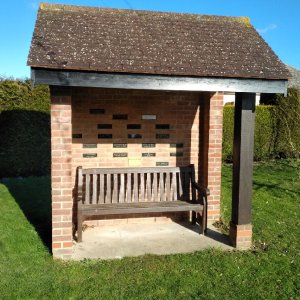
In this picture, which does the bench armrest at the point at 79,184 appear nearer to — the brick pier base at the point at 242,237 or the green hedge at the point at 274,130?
the brick pier base at the point at 242,237

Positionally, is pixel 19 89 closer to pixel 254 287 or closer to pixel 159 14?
pixel 159 14

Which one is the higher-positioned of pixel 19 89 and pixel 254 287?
pixel 19 89

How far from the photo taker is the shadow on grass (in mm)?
5943

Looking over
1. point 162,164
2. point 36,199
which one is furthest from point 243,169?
point 36,199

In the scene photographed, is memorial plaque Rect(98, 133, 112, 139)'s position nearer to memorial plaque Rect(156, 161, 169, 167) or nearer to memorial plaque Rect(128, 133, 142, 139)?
memorial plaque Rect(128, 133, 142, 139)

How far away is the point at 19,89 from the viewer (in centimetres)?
1062

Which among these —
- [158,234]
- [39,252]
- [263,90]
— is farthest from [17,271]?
[263,90]

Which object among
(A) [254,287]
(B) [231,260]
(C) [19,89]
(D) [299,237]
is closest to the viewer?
(A) [254,287]

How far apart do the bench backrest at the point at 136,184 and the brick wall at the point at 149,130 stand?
0.24m

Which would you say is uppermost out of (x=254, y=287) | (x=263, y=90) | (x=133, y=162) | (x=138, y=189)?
(x=263, y=90)

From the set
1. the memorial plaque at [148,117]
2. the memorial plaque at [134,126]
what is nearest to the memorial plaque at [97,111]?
the memorial plaque at [134,126]

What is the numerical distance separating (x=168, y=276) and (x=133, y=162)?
98.8 inches

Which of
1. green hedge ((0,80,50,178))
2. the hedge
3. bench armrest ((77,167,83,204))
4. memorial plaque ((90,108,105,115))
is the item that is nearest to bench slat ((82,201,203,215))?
bench armrest ((77,167,83,204))

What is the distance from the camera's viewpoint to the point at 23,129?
10602 millimetres
